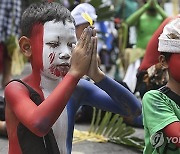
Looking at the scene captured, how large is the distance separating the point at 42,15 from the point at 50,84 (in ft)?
1.02

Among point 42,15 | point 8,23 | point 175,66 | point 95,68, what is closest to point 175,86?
point 175,66

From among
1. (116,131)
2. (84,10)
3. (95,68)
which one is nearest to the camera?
(95,68)

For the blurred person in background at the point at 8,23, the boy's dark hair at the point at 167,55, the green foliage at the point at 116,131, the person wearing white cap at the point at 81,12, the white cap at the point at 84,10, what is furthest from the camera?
the blurred person in background at the point at 8,23

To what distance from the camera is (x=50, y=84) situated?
8.47 ft

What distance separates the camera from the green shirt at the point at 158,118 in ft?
8.32

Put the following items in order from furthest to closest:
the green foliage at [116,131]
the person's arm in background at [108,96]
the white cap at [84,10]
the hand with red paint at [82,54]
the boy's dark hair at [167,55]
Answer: the green foliage at [116,131] < the white cap at [84,10] < the boy's dark hair at [167,55] < the person's arm in background at [108,96] < the hand with red paint at [82,54]

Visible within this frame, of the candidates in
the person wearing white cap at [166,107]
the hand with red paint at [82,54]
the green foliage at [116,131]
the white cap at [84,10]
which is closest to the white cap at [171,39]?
the person wearing white cap at [166,107]

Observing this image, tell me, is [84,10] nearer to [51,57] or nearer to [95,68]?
[51,57]

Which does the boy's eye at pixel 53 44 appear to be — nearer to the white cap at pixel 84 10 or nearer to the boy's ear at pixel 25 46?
the boy's ear at pixel 25 46

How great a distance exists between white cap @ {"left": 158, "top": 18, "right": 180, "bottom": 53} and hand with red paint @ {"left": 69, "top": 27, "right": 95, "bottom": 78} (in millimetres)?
507

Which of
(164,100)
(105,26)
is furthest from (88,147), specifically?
(105,26)

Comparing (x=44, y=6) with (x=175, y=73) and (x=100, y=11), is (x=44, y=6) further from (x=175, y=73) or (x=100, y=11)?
(x=100, y=11)

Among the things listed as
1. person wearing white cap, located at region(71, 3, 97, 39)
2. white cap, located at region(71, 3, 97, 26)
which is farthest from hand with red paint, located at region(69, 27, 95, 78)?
white cap, located at region(71, 3, 97, 26)

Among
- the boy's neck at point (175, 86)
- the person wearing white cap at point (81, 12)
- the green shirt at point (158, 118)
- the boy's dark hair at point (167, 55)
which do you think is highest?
the boy's dark hair at point (167, 55)
